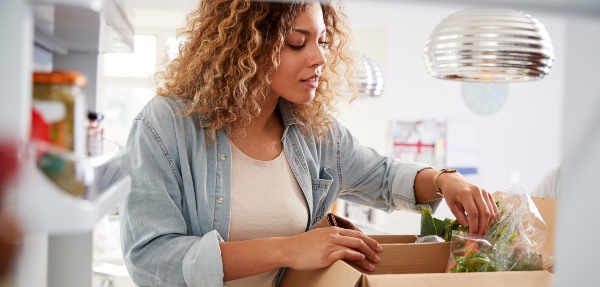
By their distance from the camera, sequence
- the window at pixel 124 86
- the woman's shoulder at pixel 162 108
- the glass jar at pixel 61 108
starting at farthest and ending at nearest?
the window at pixel 124 86 → the woman's shoulder at pixel 162 108 → the glass jar at pixel 61 108

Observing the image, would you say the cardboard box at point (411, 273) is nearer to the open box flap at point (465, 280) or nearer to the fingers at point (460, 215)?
the open box flap at point (465, 280)

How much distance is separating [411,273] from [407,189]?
1.40ft

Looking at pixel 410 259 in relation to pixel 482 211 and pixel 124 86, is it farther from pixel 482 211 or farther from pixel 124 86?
pixel 124 86

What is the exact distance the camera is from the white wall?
5809 mm

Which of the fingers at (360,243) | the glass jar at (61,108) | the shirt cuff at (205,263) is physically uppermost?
the glass jar at (61,108)

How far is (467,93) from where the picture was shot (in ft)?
19.7

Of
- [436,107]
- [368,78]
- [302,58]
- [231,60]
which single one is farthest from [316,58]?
[436,107]

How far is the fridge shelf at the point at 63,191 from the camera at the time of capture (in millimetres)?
486

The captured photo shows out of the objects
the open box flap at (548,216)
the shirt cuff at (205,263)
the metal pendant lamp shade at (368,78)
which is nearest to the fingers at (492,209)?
the open box flap at (548,216)

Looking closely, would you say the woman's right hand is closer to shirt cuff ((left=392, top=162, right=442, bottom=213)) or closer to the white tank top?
the white tank top

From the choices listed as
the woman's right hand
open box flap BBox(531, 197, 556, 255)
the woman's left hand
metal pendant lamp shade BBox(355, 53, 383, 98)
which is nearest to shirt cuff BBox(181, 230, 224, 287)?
the woman's right hand

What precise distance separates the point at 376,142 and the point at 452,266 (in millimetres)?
4786

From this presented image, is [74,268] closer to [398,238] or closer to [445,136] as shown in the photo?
[398,238]

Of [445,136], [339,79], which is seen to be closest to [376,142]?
[445,136]
